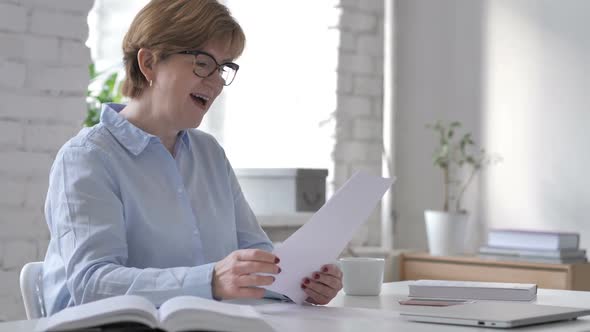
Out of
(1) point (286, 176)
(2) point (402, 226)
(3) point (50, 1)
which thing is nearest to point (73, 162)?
(3) point (50, 1)

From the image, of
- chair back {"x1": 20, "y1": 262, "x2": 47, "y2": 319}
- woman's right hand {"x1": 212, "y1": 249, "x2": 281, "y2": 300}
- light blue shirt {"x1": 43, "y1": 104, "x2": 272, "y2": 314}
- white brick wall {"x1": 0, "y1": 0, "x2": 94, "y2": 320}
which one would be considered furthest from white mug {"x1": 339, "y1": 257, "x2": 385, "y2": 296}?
white brick wall {"x1": 0, "y1": 0, "x2": 94, "y2": 320}

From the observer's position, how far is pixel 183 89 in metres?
1.88

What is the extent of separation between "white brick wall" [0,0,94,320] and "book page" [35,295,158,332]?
4.83 ft

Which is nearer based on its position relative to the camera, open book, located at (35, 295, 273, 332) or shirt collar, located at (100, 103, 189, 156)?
open book, located at (35, 295, 273, 332)

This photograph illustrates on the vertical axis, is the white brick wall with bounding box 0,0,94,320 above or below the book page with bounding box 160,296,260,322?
above

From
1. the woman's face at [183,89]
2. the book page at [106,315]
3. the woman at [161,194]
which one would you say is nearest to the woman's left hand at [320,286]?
the woman at [161,194]

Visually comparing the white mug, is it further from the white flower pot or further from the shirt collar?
the white flower pot

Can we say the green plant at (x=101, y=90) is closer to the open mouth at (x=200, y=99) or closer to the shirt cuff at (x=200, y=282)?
the open mouth at (x=200, y=99)

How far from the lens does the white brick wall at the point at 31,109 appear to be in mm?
2592

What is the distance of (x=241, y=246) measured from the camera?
2.07 m

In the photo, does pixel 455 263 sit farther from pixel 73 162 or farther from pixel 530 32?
pixel 73 162

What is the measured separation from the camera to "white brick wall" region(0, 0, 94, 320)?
8.50 feet

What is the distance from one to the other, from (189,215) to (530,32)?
7.40 ft

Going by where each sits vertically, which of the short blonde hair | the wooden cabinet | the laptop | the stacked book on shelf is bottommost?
the wooden cabinet
